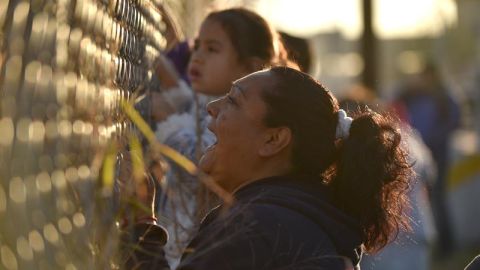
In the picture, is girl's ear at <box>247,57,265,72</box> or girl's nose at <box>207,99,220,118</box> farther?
girl's ear at <box>247,57,265,72</box>

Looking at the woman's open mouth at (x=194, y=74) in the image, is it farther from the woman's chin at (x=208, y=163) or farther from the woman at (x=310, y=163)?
the woman's chin at (x=208, y=163)

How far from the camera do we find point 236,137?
392 cm

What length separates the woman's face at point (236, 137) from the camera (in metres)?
3.91

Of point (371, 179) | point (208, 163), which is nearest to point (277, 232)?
point (208, 163)

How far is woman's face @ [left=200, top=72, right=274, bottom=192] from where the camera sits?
3.91 meters

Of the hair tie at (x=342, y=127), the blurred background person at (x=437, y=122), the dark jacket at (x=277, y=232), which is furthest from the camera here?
the blurred background person at (x=437, y=122)

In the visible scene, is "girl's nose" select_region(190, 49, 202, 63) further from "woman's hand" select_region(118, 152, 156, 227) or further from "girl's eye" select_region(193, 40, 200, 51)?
"woman's hand" select_region(118, 152, 156, 227)

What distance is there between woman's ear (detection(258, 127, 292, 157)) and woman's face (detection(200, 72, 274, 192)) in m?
0.01

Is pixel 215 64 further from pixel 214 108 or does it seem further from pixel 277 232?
pixel 277 232

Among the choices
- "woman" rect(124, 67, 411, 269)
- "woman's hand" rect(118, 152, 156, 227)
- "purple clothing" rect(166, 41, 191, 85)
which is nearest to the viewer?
"woman's hand" rect(118, 152, 156, 227)

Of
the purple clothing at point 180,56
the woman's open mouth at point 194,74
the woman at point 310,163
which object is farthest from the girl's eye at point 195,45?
the woman at point 310,163

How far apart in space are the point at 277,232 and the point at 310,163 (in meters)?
0.42

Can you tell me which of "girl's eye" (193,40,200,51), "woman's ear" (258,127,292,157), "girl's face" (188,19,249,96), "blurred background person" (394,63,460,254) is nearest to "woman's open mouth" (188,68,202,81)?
"girl's face" (188,19,249,96)

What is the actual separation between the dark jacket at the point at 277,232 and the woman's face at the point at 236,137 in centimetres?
8
